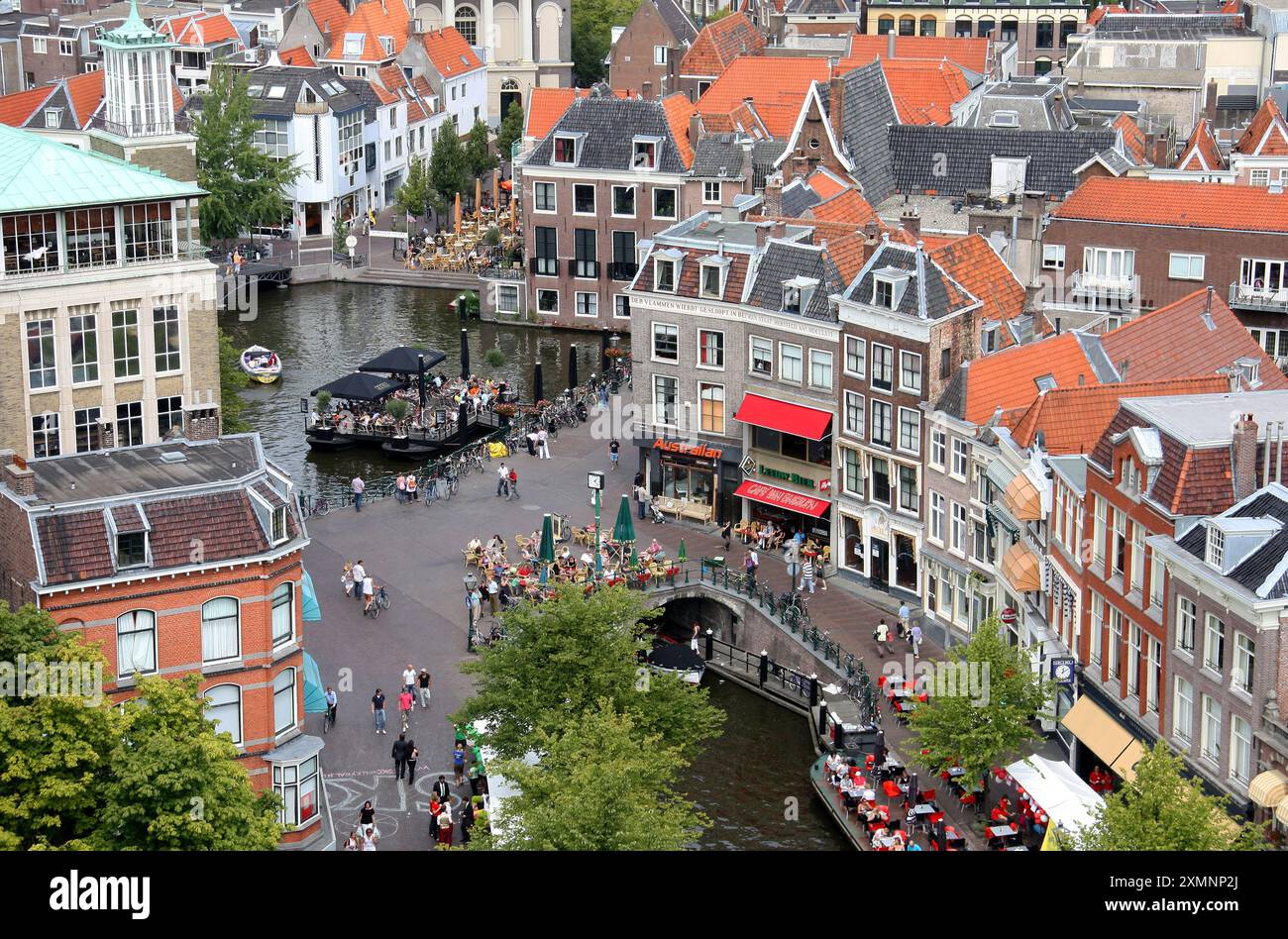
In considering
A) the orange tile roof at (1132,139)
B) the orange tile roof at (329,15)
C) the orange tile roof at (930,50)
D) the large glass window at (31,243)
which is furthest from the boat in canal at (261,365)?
the orange tile roof at (329,15)

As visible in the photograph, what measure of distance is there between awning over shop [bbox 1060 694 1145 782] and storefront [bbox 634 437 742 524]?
28.8m

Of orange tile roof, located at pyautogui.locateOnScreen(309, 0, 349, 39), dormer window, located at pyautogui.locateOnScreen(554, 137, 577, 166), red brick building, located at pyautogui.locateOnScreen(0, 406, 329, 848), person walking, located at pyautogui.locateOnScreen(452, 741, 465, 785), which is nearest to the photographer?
red brick building, located at pyautogui.locateOnScreen(0, 406, 329, 848)

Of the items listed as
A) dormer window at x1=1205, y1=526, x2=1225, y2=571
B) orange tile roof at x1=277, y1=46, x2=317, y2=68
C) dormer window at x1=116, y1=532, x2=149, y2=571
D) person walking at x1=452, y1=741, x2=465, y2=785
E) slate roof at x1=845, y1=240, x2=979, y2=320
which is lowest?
person walking at x1=452, y1=741, x2=465, y2=785

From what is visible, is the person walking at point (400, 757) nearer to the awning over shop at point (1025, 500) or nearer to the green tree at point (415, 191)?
the awning over shop at point (1025, 500)

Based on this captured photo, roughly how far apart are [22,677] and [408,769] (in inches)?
718

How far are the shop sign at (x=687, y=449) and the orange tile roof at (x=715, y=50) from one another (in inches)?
2877

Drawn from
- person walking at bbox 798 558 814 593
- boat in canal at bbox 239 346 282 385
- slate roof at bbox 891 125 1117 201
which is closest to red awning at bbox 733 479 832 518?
person walking at bbox 798 558 814 593

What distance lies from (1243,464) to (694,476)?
122 feet

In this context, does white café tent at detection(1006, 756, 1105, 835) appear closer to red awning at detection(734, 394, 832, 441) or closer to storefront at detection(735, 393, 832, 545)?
storefront at detection(735, 393, 832, 545)

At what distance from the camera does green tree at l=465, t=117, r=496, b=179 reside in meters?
157

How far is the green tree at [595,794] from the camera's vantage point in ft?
156

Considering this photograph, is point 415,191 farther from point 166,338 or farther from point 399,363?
point 166,338

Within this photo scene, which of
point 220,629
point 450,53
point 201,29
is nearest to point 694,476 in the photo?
point 220,629
